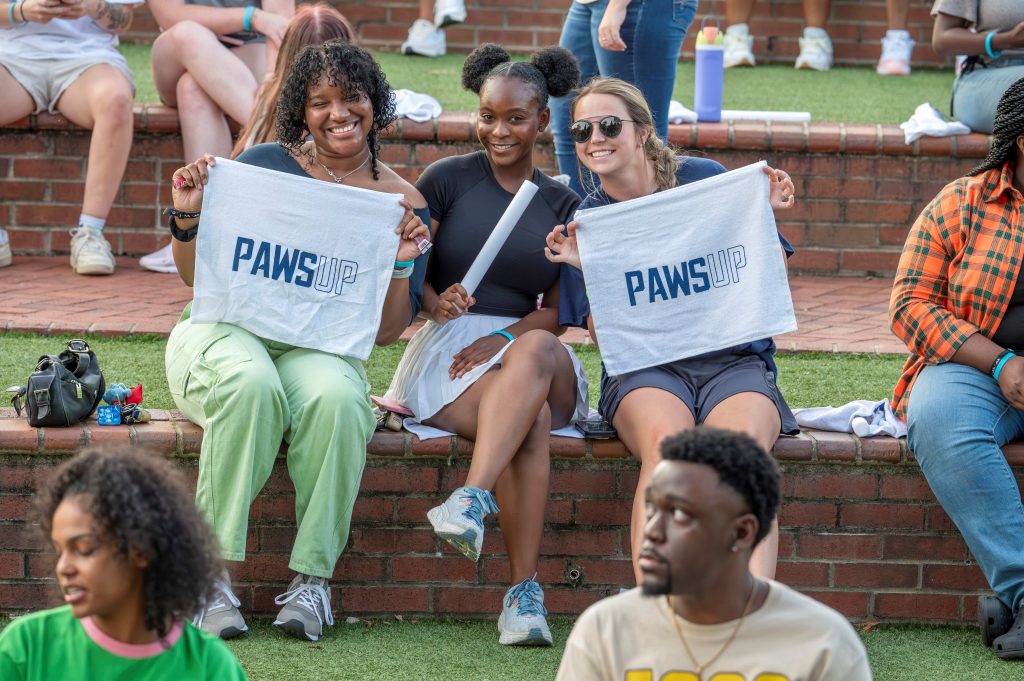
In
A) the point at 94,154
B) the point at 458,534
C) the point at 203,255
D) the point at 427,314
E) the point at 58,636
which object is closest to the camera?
the point at 58,636

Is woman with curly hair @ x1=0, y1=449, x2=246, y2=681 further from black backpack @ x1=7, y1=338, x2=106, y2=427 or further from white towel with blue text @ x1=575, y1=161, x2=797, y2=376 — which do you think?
white towel with blue text @ x1=575, y1=161, x2=797, y2=376

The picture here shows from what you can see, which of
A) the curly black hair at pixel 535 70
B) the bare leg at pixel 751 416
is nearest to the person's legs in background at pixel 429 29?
the curly black hair at pixel 535 70

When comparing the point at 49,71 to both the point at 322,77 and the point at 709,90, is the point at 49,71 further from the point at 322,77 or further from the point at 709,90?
the point at 709,90

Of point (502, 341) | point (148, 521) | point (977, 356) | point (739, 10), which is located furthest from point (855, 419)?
point (739, 10)

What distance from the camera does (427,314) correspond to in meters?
4.29

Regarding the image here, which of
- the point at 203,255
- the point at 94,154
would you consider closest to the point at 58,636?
the point at 203,255

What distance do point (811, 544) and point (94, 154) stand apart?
3533mm

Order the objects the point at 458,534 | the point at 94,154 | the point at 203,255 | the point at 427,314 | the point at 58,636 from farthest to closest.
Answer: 1. the point at 94,154
2. the point at 427,314
3. the point at 203,255
4. the point at 458,534
5. the point at 58,636

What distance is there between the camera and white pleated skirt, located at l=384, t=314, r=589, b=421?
161 inches

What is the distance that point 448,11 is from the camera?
871cm

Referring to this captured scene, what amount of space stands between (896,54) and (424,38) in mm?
2865

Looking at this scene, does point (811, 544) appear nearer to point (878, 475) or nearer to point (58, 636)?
point (878, 475)

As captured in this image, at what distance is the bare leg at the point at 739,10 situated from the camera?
8.70 metres

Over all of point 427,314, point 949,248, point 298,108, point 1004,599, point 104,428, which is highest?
point 298,108
